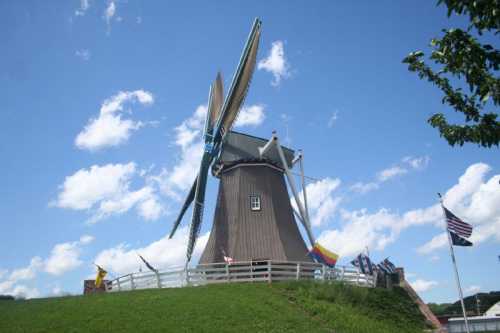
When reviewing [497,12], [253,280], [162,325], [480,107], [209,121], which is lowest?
[162,325]

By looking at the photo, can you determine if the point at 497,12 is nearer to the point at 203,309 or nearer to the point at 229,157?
the point at 203,309

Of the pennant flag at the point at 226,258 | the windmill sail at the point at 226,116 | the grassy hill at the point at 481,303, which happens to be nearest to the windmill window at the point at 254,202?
the pennant flag at the point at 226,258

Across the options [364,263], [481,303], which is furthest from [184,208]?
[481,303]

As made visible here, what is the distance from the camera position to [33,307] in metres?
16.8

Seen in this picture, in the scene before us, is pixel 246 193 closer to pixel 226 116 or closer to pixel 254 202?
pixel 254 202

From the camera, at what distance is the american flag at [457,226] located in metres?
19.8

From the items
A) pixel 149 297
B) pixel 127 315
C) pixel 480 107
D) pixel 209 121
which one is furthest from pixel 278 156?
pixel 480 107

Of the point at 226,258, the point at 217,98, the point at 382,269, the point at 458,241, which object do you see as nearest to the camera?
the point at 458,241

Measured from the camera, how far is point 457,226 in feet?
66.1

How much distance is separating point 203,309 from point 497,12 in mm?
12225

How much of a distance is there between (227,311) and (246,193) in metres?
11.6

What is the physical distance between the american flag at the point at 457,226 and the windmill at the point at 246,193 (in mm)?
7824

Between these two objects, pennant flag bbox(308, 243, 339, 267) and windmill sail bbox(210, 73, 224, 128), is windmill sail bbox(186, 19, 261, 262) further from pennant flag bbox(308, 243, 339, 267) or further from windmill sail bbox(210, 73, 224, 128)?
pennant flag bbox(308, 243, 339, 267)

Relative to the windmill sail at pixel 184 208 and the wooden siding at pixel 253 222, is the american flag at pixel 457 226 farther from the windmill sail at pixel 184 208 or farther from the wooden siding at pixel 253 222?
the windmill sail at pixel 184 208
